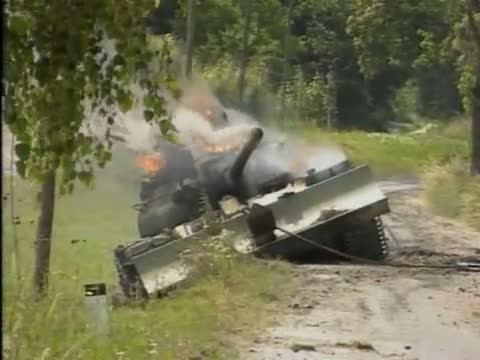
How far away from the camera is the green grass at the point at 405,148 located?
41094 mm

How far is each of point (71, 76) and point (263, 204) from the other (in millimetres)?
10417

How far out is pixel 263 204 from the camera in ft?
52.2

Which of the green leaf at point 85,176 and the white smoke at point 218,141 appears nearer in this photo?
the green leaf at point 85,176

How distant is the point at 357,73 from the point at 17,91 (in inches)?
2303

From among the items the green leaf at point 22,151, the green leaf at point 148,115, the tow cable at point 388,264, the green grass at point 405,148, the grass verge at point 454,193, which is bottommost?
the green grass at point 405,148

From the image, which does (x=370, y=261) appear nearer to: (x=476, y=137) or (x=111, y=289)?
(x=111, y=289)

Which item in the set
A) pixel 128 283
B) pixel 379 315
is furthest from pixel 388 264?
pixel 379 315

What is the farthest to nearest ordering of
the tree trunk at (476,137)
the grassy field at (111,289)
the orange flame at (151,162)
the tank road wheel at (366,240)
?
the tree trunk at (476,137)
the orange flame at (151,162)
the tank road wheel at (366,240)
the grassy field at (111,289)

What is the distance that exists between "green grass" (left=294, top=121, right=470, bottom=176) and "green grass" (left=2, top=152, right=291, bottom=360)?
75.3ft

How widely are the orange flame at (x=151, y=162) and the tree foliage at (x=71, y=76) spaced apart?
1166 cm

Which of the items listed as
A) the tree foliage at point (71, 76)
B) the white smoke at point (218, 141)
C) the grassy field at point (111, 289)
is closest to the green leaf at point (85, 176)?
the tree foliage at point (71, 76)

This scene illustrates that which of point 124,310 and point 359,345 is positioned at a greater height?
point 124,310

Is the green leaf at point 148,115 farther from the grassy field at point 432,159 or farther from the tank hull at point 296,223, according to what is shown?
the grassy field at point 432,159

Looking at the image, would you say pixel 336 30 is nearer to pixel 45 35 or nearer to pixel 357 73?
pixel 357 73
